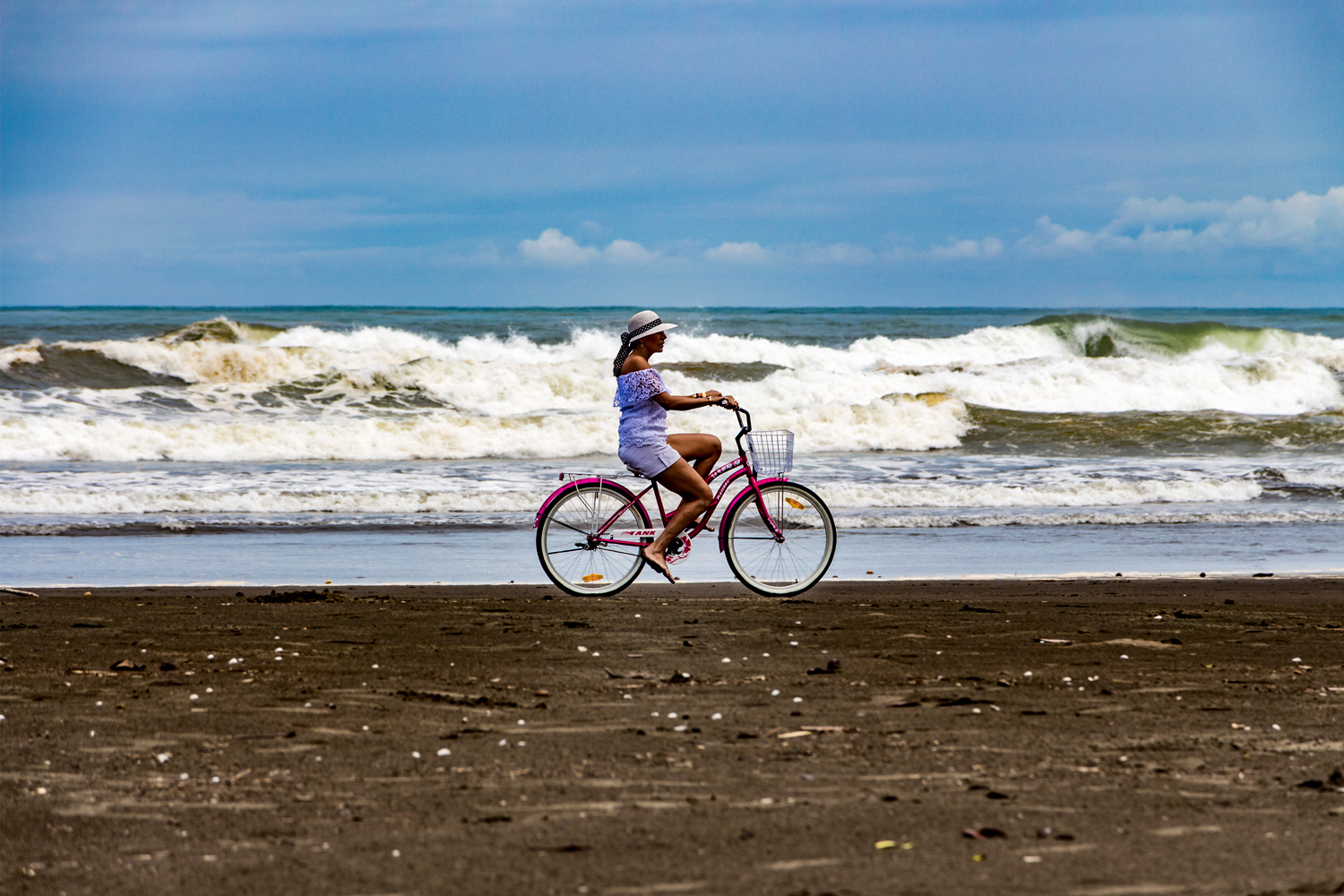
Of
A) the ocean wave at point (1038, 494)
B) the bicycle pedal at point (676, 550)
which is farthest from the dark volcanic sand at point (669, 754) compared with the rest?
the ocean wave at point (1038, 494)

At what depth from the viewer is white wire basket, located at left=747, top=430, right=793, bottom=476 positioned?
26.3ft

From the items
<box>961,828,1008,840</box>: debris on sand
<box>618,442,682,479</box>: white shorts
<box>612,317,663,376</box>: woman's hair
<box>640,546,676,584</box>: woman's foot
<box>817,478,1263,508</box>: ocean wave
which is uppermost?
<box>612,317,663,376</box>: woman's hair

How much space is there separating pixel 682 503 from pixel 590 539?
731mm

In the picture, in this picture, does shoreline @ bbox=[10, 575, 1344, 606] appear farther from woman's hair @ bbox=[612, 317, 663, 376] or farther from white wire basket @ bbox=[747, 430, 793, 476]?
woman's hair @ bbox=[612, 317, 663, 376]

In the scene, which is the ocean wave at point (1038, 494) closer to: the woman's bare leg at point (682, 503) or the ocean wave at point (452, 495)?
the ocean wave at point (452, 495)

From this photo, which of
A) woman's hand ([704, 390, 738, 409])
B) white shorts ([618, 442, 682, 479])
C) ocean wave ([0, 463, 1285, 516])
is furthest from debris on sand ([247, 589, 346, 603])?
ocean wave ([0, 463, 1285, 516])

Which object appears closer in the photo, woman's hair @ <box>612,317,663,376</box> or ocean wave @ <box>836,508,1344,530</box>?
woman's hair @ <box>612,317,663,376</box>

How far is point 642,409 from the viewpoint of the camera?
7.82 m

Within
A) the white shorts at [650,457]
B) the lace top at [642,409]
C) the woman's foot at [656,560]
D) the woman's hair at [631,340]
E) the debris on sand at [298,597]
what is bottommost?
the debris on sand at [298,597]

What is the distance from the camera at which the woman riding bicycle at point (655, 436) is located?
7742 millimetres

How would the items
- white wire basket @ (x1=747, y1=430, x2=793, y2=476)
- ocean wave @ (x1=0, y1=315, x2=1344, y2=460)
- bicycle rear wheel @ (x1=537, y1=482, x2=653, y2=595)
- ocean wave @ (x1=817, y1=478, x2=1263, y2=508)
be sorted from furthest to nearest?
ocean wave @ (x1=0, y1=315, x2=1344, y2=460) < ocean wave @ (x1=817, y1=478, x2=1263, y2=508) < bicycle rear wheel @ (x1=537, y1=482, x2=653, y2=595) < white wire basket @ (x1=747, y1=430, x2=793, y2=476)

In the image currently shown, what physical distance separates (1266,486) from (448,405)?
18703mm

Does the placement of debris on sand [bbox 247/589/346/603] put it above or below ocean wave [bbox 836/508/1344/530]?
below

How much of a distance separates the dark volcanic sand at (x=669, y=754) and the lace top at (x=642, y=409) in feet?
3.83
